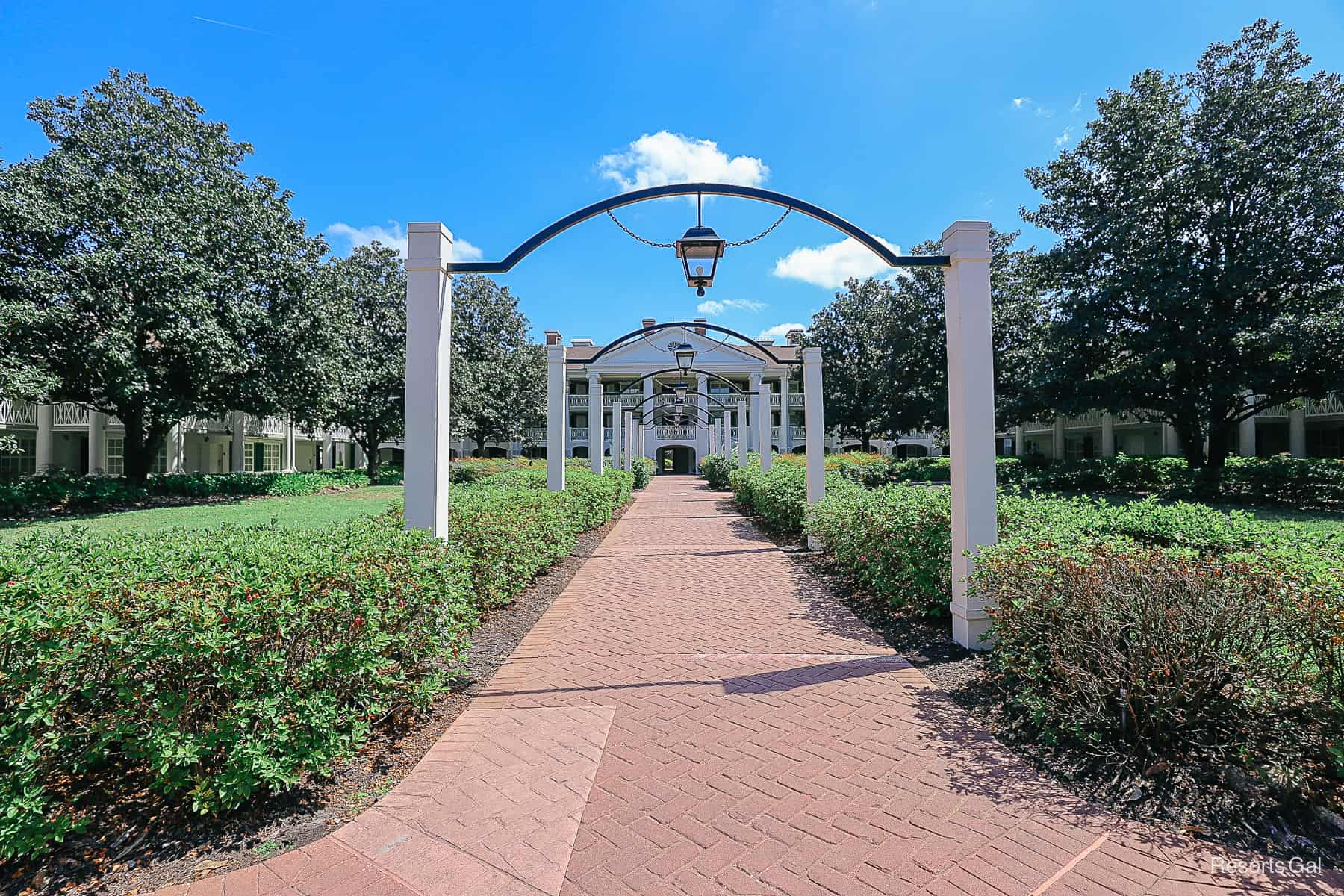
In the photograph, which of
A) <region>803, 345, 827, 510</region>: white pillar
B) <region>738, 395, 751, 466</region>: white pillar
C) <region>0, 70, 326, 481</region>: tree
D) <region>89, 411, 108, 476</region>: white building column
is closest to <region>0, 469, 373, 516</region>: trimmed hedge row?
<region>0, 70, 326, 481</region>: tree

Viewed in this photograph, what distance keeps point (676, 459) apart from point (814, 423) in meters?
42.3

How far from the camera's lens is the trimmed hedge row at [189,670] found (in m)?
2.27

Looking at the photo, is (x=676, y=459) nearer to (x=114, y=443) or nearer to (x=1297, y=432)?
(x=114, y=443)

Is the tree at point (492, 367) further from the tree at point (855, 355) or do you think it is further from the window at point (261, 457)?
the tree at point (855, 355)

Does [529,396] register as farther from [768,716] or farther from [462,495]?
[768,716]

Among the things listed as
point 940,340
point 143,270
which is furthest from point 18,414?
point 940,340

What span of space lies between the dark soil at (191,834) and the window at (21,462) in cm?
3297

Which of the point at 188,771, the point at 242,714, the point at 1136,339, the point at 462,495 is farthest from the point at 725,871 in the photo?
the point at 1136,339

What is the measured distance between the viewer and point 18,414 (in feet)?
80.6

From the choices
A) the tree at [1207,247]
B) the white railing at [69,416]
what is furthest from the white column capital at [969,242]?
the white railing at [69,416]

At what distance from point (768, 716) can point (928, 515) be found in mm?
2548

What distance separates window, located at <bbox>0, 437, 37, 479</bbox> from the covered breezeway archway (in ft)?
105

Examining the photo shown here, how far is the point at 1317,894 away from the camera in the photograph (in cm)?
208

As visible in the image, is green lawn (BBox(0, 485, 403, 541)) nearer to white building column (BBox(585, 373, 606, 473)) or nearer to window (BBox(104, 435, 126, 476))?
white building column (BBox(585, 373, 606, 473))
